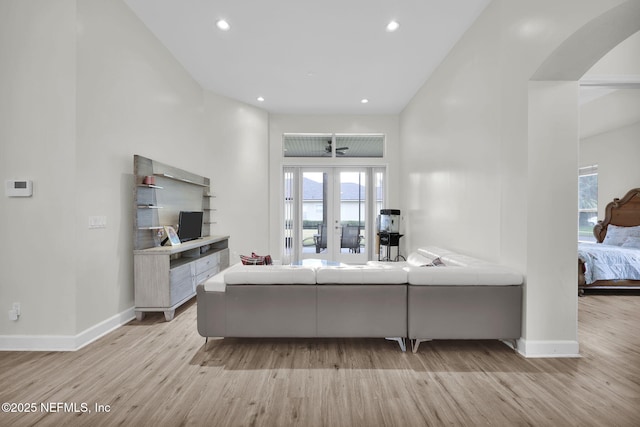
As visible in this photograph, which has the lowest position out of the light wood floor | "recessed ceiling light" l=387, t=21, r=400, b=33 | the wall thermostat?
the light wood floor

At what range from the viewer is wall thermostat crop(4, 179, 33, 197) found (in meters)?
2.52

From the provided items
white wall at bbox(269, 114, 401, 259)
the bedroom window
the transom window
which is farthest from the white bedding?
the transom window

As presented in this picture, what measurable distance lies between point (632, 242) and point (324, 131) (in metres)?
5.98

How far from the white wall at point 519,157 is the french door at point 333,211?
129 inches

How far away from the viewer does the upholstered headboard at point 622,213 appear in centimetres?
509

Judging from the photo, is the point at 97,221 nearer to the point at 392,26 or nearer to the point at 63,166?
the point at 63,166

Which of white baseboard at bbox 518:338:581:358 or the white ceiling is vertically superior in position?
the white ceiling

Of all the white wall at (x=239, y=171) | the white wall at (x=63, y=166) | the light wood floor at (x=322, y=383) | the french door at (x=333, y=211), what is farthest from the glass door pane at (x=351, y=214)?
the white wall at (x=63, y=166)

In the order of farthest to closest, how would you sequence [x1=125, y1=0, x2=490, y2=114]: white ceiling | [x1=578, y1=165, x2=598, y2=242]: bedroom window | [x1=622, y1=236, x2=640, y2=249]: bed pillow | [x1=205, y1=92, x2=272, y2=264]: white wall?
1. [x1=578, y1=165, x2=598, y2=242]: bedroom window
2. [x1=205, y1=92, x2=272, y2=264]: white wall
3. [x1=622, y1=236, x2=640, y2=249]: bed pillow
4. [x1=125, y1=0, x2=490, y2=114]: white ceiling

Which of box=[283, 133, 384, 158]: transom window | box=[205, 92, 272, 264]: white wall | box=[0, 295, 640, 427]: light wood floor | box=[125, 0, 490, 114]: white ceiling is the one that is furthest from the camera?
box=[283, 133, 384, 158]: transom window

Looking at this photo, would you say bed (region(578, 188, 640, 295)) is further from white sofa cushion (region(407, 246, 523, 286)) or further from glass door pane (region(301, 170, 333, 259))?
glass door pane (region(301, 170, 333, 259))

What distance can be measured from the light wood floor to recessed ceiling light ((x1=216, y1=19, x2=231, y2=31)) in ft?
11.8

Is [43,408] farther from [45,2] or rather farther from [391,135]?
[391,135]

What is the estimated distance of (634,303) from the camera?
12.8 ft
